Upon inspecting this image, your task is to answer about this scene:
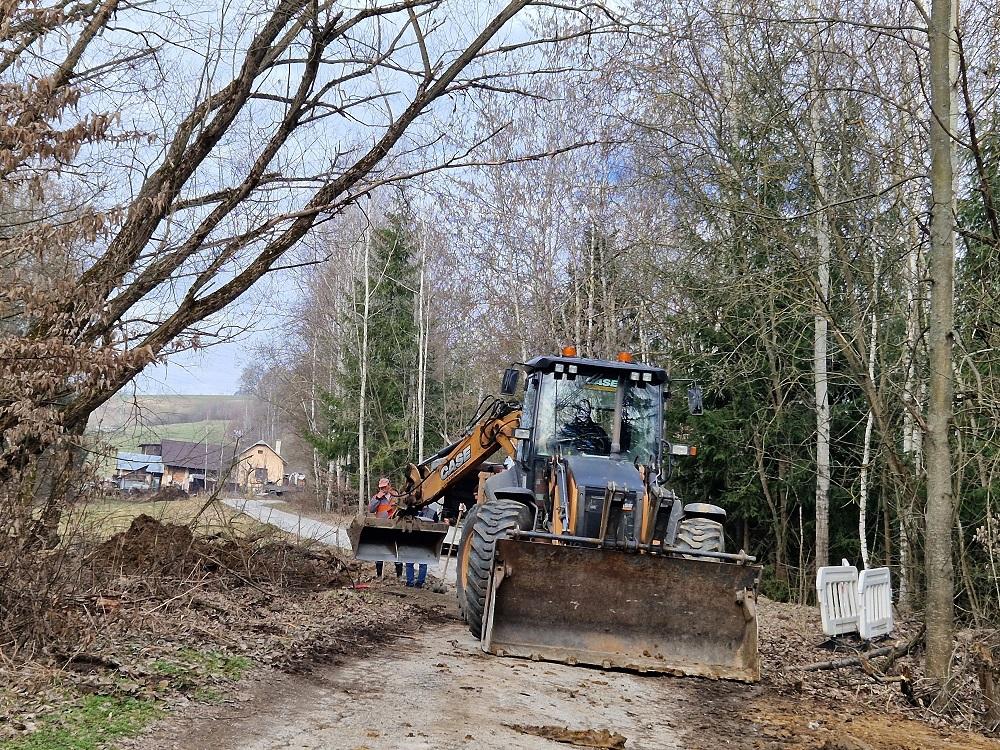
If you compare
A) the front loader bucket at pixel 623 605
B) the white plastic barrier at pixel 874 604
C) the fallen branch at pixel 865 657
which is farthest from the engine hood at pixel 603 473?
the white plastic barrier at pixel 874 604

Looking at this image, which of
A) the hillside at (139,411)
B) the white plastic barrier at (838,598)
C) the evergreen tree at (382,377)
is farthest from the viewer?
the evergreen tree at (382,377)

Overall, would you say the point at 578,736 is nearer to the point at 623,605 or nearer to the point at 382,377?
the point at 623,605

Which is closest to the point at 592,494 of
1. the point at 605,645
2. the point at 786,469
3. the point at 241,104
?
the point at 605,645

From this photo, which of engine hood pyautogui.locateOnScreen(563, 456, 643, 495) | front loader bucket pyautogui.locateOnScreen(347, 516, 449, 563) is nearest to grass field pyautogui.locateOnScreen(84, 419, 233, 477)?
engine hood pyautogui.locateOnScreen(563, 456, 643, 495)

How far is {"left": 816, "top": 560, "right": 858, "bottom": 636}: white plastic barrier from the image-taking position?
35.2 ft

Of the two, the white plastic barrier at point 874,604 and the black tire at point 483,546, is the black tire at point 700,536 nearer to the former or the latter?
the black tire at point 483,546

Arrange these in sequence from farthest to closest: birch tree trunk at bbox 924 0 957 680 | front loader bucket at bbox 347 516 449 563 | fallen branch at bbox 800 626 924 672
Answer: front loader bucket at bbox 347 516 449 563, fallen branch at bbox 800 626 924 672, birch tree trunk at bbox 924 0 957 680

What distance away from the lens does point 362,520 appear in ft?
44.1

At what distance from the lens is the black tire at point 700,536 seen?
9.94m

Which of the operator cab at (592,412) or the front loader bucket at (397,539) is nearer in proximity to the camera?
the operator cab at (592,412)

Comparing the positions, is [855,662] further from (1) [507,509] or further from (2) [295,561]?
(2) [295,561]

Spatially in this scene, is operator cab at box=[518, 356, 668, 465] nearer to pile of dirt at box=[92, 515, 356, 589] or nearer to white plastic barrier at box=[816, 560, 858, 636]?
white plastic barrier at box=[816, 560, 858, 636]

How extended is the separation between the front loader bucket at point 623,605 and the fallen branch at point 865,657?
6.05 feet

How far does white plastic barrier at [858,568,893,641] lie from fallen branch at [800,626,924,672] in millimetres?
469
